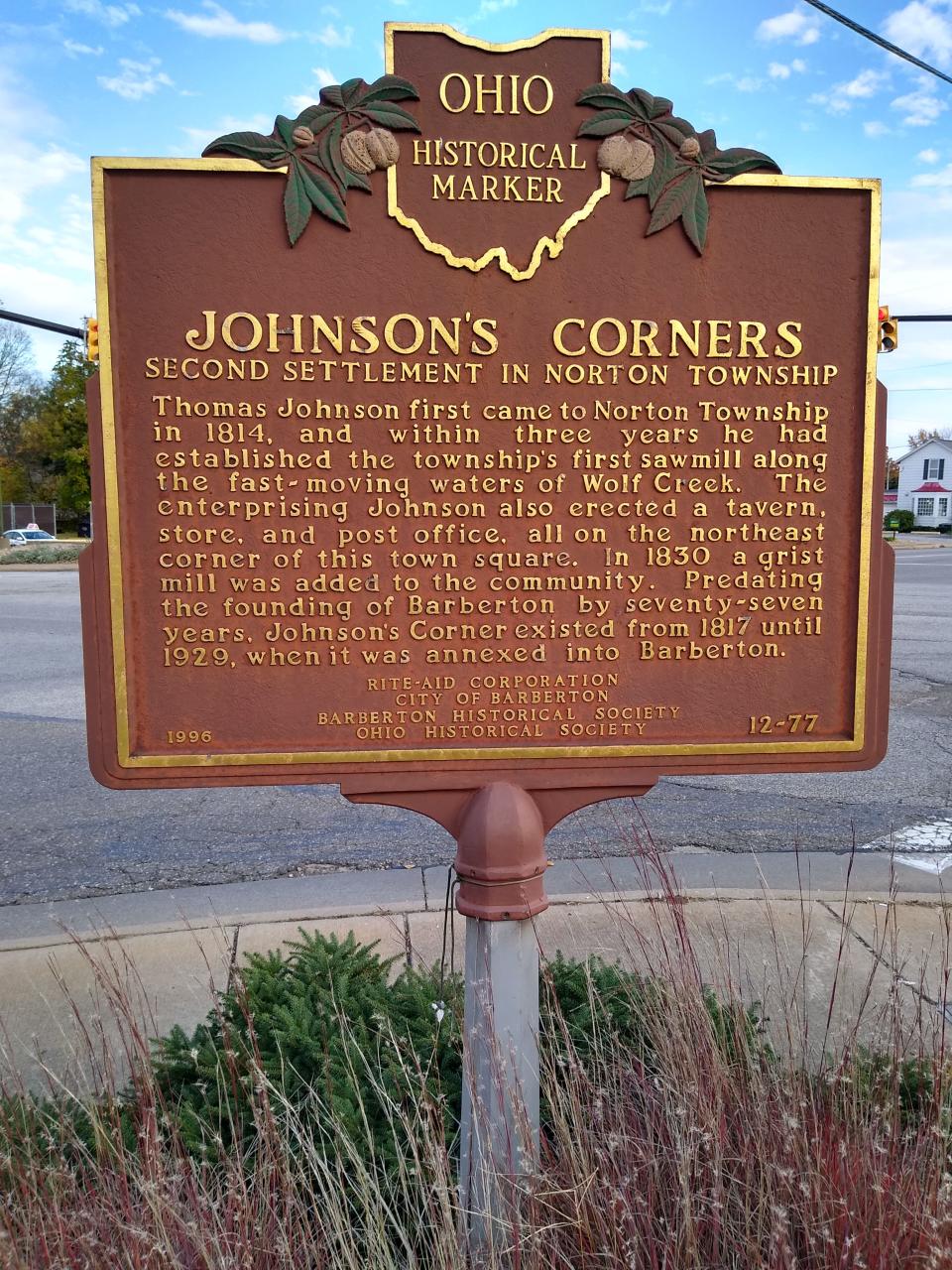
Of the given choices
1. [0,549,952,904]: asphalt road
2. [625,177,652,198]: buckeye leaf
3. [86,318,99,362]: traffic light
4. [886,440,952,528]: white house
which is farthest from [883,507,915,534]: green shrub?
[86,318,99,362]: traffic light

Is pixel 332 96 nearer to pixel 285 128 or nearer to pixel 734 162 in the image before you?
pixel 285 128

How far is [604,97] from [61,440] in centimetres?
5400

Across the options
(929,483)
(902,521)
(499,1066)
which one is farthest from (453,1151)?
(929,483)

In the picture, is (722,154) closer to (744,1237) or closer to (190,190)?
(190,190)

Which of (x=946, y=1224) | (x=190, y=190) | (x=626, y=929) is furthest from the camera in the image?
(x=626, y=929)

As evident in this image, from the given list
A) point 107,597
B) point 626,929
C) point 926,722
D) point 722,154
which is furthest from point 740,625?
point 926,722

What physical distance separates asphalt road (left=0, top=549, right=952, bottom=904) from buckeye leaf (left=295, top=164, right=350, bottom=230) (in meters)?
2.92

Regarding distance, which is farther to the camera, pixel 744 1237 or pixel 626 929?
pixel 626 929

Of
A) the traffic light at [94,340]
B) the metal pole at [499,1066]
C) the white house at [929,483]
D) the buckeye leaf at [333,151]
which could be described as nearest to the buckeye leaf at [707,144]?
the buckeye leaf at [333,151]

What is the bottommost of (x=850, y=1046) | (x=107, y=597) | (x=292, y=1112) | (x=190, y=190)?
(x=292, y=1112)

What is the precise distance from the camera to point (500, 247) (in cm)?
211

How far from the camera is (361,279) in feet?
6.97

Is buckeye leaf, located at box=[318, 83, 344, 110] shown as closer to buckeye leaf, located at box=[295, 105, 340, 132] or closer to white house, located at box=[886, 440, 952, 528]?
buckeye leaf, located at box=[295, 105, 340, 132]

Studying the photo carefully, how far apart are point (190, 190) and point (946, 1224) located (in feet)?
8.88
